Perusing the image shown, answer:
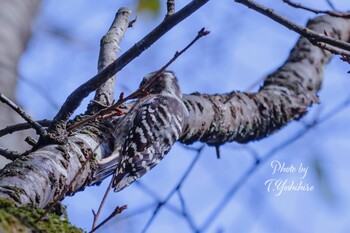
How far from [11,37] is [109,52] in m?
0.81

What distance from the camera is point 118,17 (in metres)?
3.72

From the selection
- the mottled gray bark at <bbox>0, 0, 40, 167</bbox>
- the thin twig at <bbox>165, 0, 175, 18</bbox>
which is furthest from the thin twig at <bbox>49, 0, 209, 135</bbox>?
the mottled gray bark at <bbox>0, 0, 40, 167</bbox>

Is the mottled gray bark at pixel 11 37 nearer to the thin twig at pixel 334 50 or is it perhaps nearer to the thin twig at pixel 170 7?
the thin twig at pixel 170 7

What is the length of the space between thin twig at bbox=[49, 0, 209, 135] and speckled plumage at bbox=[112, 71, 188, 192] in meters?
1.16

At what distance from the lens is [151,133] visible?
14.0 feet

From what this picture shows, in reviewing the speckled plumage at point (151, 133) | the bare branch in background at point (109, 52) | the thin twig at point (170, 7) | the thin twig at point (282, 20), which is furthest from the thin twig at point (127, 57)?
the speckled plumage at point (151, 133)

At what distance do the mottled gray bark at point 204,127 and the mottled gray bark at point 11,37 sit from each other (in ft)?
1.16

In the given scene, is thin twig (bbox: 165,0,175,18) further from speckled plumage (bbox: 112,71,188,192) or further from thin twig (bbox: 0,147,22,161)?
speckled plumage (bbox: 112,71,188,192)

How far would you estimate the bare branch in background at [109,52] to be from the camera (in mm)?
3321

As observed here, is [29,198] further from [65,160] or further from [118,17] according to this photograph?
[118,17]

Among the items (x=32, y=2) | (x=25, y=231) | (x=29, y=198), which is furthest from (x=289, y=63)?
(x=25, y=231)

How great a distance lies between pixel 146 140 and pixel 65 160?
171cm

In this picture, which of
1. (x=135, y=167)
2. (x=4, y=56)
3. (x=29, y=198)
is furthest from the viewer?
(x=135, y=167)

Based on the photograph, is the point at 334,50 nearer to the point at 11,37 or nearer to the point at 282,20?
the point at 282,20
